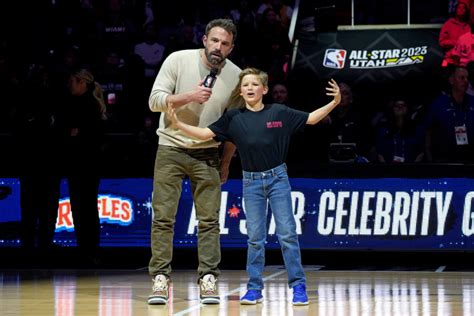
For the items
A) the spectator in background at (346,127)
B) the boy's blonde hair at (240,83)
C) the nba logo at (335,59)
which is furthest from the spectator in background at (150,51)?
the boy's blonde hair at (240,83)

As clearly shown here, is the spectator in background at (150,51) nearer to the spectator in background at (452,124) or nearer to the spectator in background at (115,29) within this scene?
the spectator in background at (115,29)

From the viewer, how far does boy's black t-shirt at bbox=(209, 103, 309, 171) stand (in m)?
10.3

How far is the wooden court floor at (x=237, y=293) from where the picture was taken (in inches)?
383

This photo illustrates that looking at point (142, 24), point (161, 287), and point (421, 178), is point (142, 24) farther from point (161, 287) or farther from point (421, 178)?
point (161, 287)

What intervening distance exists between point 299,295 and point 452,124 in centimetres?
630

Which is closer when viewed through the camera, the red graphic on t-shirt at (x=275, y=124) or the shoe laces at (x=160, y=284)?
the shoe laces at (x=160, y=284)

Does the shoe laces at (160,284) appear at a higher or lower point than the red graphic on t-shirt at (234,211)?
lower

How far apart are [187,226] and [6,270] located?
2296mm

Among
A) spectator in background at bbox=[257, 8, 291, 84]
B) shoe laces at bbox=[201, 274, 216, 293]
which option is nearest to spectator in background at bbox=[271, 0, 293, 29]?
spectator in background at bbox=[257, 8, 291, 84]

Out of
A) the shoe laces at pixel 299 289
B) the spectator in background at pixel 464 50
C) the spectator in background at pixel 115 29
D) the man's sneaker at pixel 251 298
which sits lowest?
the man's sneaker at pixel 251 298

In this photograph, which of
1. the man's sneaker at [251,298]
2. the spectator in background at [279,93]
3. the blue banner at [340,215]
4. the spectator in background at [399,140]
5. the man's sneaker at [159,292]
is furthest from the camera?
the spectator in background at [279,93]

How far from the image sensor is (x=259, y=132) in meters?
10.3

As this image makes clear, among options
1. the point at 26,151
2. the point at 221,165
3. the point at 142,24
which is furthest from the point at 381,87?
the point at 221,165

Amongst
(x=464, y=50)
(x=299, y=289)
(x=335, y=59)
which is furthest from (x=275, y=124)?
(x=335, y=59)
